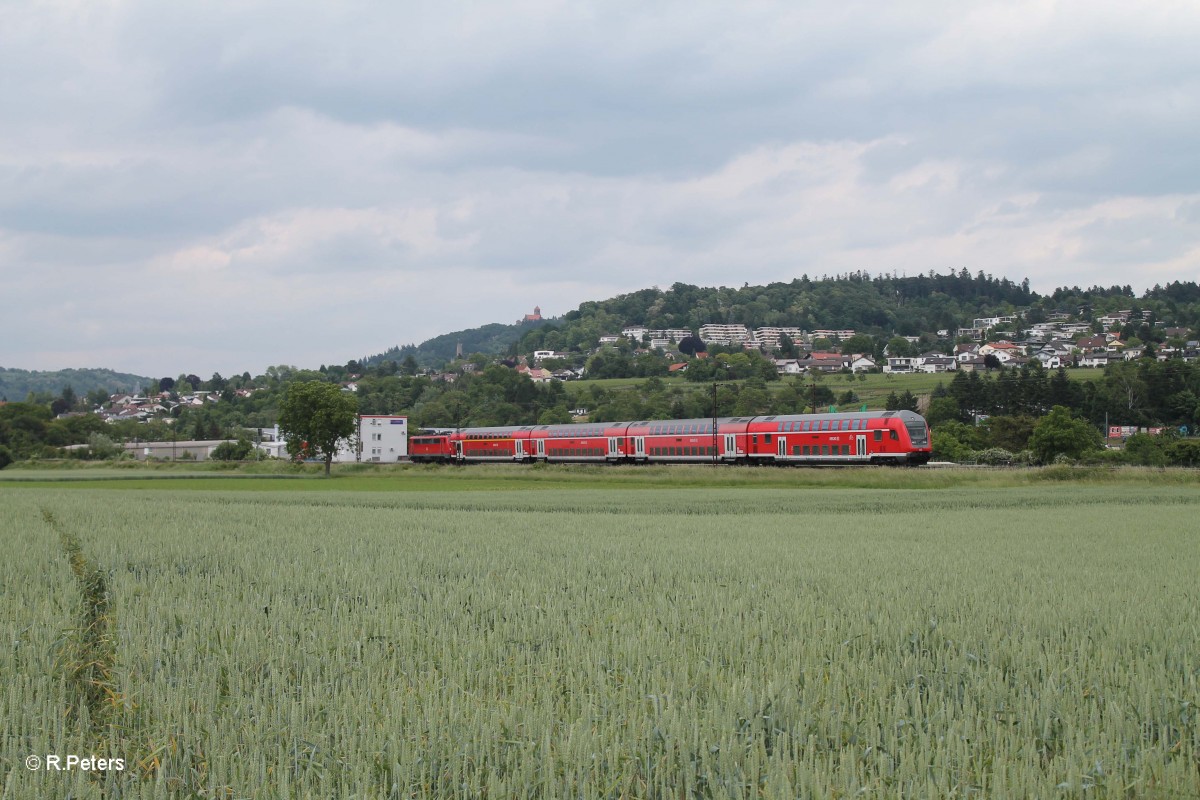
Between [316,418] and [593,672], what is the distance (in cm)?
8635

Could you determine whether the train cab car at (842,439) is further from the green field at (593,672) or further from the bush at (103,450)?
the bush at (103,450)

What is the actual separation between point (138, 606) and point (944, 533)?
765 inches

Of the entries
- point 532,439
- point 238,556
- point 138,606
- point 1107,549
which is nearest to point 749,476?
point 532,439

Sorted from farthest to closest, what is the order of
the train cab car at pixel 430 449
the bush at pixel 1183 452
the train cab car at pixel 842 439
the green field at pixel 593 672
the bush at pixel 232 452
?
1. the bush at pixel 232 452
2. the train cab car at pixel 430 449
3. the bush at pixel 1183 452
4. the train cab car at pixel 842 439
5. the green field at pixel 593 672

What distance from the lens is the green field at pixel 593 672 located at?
5.66 metres

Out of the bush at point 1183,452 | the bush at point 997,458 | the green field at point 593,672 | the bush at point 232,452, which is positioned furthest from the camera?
the bush at point 232,452

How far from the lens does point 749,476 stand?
5909 cm

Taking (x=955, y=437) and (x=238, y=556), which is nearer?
(x=238, y=556)

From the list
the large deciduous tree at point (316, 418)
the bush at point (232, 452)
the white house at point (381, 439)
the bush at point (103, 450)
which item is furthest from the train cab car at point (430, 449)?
the bush at point (103, 450)

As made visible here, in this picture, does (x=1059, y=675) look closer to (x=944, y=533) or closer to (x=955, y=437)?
(x=944, y=533)

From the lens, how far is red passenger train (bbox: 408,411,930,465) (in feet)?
189

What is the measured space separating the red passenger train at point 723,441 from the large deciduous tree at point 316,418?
11257mm

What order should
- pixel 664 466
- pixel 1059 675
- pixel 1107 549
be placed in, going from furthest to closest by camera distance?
1. pixel 664 466
2. pixel 1107 549
3. pixel 1059 675

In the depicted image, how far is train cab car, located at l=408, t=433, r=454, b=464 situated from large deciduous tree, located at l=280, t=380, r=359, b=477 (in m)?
8.20
